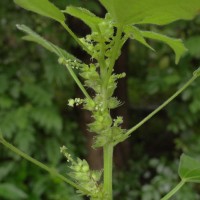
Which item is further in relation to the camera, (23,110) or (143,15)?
(23,110)

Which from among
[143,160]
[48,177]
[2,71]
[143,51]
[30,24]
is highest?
[143,51]

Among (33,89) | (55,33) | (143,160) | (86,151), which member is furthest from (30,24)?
(143,160)

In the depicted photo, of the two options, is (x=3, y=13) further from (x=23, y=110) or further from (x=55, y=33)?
(x=23, y=110)

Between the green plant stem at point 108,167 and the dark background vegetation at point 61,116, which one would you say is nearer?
the green plant stem at point 108,167

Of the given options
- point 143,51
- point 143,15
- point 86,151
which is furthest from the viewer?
point 143,51

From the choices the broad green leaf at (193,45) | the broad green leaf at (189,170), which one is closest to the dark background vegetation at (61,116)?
the broad green leaf at (193,45)

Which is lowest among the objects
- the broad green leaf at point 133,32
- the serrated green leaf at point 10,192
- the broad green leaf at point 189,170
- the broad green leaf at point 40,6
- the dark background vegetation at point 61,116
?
the broad green leaf at point 189,170

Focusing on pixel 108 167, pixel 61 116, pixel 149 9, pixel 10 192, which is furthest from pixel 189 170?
pixel 61 116

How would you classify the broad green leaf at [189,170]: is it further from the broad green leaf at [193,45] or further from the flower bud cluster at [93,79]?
the broad green leaf at [193,45]
